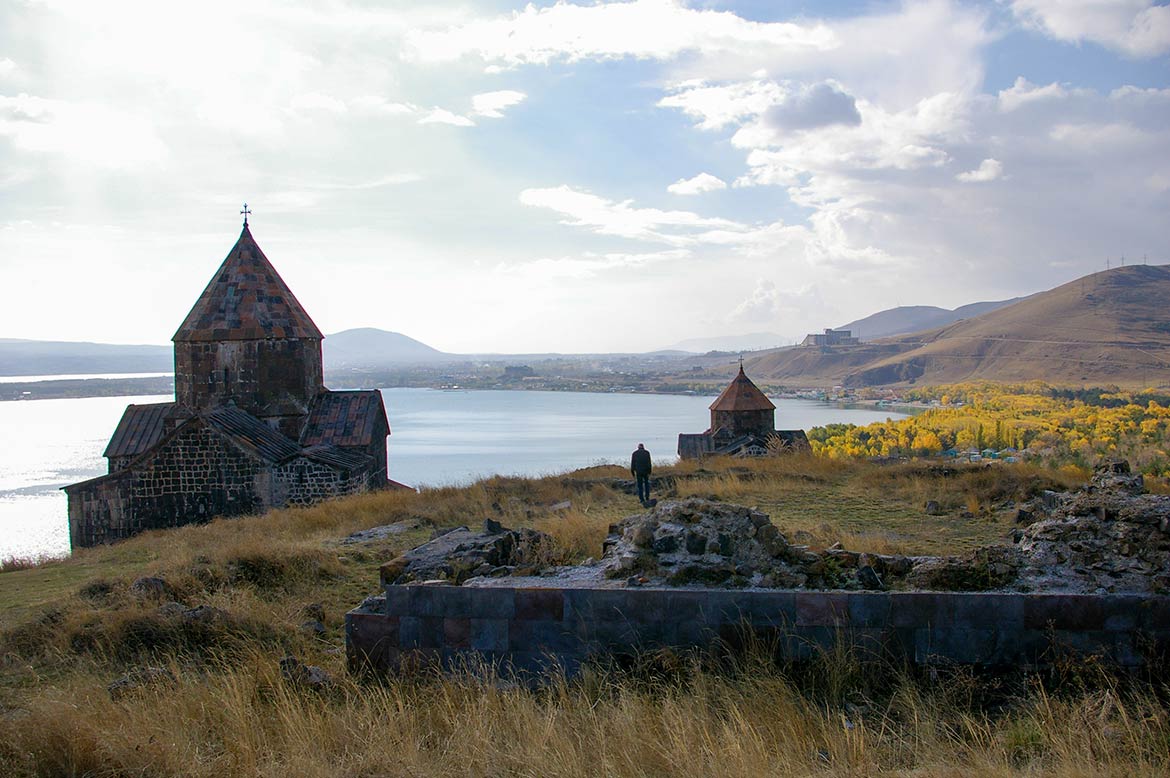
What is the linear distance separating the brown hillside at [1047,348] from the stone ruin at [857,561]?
83.4m

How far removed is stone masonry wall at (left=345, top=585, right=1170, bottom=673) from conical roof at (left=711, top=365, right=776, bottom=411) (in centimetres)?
1723

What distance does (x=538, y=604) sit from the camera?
4.00 meters

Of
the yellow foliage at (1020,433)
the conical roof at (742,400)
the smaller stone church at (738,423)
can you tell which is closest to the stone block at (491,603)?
the yellow foliage at (1020,433)

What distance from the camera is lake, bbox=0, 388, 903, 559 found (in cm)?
2864

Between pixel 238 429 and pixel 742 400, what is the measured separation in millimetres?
12843

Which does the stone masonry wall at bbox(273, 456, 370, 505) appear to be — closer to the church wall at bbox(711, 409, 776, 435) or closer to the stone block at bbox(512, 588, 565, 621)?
the stone block at bbox(512, 588, 565, 621)

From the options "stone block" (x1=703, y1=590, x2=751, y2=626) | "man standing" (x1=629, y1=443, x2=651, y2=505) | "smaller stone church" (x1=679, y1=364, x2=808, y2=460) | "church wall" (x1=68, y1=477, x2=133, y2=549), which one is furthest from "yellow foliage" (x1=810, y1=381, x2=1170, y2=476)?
"church wall" (x1=68, y1=477, x2=133, y2=549)

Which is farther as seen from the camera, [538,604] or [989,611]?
[538,604]

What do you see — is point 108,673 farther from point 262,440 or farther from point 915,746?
point 262,440

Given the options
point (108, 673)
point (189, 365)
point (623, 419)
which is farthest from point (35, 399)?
point (108, 673)

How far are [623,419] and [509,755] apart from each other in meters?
71.0

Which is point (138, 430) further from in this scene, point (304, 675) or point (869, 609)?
point (869, 609)

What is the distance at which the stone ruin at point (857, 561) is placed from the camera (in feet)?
13.1

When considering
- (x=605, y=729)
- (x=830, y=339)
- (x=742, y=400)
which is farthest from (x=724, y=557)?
(x=830, y=339)
